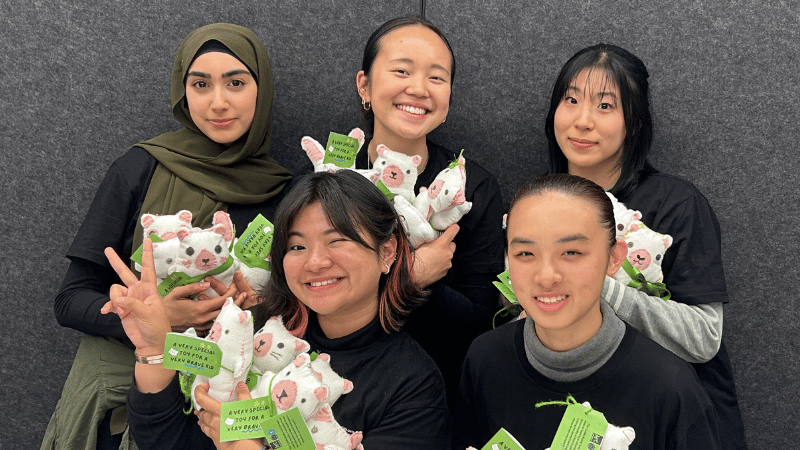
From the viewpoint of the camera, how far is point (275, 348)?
1504 mm

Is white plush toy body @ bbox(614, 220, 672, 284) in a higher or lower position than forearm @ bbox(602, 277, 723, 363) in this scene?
higher

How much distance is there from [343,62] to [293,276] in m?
0.98

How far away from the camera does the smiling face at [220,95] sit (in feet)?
6.29

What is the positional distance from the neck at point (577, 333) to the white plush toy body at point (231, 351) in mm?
597

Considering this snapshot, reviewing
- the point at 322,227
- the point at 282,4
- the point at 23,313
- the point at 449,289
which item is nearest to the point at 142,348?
the point at 322,227

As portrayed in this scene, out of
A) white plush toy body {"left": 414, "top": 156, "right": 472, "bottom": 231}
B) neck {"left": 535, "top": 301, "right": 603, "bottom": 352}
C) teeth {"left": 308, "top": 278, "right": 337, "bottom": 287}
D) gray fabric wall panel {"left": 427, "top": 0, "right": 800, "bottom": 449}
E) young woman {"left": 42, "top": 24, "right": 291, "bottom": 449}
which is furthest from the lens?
gray fabric wall panel {"left": 427, "top": 0, "right": 800, "bottom": 449}

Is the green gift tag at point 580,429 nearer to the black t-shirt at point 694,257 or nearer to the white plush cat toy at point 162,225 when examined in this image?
the black t-shirt at point 694,257

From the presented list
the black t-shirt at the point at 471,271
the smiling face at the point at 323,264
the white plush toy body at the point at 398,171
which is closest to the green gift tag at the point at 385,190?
the white plush toy body at the point at 398,171

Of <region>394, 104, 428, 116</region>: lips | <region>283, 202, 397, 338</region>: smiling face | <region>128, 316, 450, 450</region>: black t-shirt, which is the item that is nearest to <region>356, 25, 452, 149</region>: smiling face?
<region>394, 104, 428, 116</region>: lips

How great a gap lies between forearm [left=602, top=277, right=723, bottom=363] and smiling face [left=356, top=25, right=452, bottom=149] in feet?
2.00

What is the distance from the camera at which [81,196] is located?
2273mm

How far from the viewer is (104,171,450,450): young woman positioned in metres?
1.45

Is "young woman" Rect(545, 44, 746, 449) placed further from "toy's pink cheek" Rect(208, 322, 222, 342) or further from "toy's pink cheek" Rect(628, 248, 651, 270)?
"toy's pink cheek" Rect(208, 322, 222, 342)

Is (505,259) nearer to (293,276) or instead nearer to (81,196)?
(293,276)
